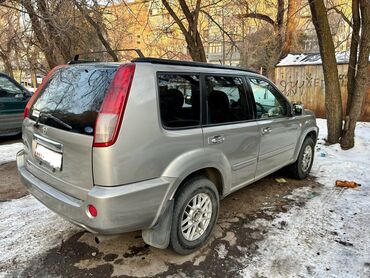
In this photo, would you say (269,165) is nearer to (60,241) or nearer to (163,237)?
(163,237)

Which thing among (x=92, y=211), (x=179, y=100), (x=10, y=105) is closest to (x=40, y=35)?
(x=10, y=105)

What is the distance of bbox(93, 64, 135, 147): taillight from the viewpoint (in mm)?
2199

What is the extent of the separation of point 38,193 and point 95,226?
2.69ft

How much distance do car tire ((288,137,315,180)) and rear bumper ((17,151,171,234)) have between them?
2981 millimetres

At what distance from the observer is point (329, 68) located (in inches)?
252

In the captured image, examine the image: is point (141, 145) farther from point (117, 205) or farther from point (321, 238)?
point (321, 238)

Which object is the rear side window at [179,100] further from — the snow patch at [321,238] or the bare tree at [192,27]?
the bare tree at [192,27]

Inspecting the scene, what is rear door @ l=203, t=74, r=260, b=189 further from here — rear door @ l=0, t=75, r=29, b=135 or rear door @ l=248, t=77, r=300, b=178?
rear door @ l=0, t=75, r=29, b=135

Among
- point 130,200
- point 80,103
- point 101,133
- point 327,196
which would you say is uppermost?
point 80,103

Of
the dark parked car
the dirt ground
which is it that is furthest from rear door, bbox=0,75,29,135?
the dirt ground

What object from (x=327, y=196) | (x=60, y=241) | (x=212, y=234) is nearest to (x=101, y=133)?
(x=60, y=241)

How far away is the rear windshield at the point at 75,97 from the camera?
235 cm

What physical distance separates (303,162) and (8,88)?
6.77 m

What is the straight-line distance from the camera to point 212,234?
10.8 feet
